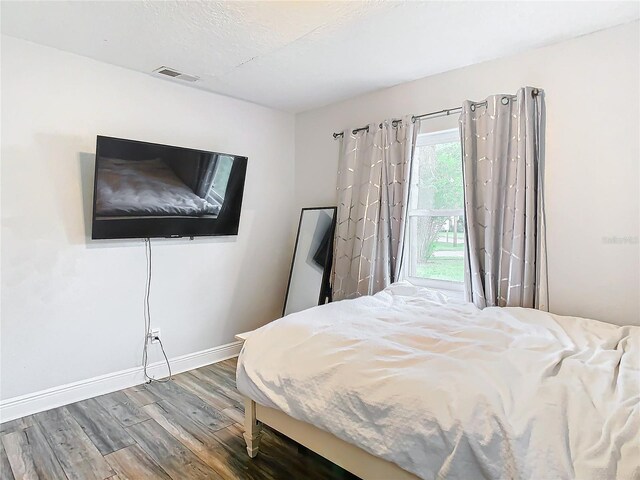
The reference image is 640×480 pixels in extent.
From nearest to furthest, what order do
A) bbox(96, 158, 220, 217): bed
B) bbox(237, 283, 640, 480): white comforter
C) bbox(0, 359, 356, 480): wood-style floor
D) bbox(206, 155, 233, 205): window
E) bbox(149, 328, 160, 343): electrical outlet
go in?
bbox(237, 283, 640, 480): white comforter < bbox(0, 359, 356, 480): wood-style floor < bbox(96, 158, 220, 217): bed < bbox(149, 328, 160, 343): electrical outlet < bbox(206, 155, 233, 205): window

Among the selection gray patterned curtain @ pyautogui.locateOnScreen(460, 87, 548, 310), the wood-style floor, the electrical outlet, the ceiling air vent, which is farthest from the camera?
the electrical outlet

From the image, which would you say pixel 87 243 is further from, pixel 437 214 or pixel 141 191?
pixel 437 214

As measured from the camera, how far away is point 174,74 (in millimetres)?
2982

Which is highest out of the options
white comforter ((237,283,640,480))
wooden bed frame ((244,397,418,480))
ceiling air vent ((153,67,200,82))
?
ceiling air vent ((153,67,200,82))

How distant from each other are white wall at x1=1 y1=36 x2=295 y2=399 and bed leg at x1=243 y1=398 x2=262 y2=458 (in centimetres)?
147

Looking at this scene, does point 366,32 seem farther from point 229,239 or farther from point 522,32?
point 229,239

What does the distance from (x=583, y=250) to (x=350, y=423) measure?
1.86 metres

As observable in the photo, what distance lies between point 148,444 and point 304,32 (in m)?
2.62

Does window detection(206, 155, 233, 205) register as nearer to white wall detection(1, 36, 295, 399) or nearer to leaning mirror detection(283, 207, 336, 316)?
white wall detection(1, 36, 295, 399)

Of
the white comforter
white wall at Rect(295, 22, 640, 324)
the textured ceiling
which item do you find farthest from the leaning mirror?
white wall at Rect(295, 22, 640, 324)

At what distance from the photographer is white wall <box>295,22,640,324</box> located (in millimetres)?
2180

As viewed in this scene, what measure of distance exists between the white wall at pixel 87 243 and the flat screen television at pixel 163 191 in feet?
0.60

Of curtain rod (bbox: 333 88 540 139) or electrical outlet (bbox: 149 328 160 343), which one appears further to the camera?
electrical outlet (bbox: 149 328 160 343)

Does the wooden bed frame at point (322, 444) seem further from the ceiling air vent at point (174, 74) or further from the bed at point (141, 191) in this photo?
the ceiling air vent at point (174, 74)
